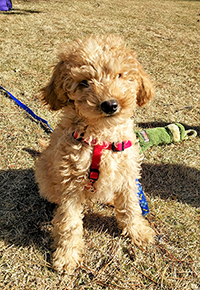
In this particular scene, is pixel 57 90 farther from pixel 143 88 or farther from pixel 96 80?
pixel 143 88

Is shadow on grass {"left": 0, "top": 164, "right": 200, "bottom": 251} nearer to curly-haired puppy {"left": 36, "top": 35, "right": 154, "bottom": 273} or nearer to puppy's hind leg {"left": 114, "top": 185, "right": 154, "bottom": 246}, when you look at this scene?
puppy's hind leg {"left": 114, "top": 185, "right": 154, "bottom": 246}

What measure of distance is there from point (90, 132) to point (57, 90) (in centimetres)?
52

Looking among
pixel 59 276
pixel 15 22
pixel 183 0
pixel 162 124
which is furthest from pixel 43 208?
pixel 183 0

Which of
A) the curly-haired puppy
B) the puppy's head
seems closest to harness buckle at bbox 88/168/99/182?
the curly-haired puppy

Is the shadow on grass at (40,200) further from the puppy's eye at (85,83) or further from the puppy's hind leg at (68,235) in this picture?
the puppy's eye at (85,83)

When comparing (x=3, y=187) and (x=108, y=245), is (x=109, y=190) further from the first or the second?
(x=3, y=187)

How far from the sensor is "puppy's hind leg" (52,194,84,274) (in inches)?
97.7

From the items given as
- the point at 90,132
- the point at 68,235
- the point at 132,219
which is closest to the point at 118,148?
the point at 90,132

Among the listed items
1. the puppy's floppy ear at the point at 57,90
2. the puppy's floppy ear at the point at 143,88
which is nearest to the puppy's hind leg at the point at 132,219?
the puppy's floppy ear at the point at 143,88

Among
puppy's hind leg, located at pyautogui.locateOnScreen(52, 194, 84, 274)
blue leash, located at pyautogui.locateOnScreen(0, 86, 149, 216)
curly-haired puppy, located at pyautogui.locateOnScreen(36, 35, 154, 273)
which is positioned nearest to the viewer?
curly-haired puppy, located at pyautogui.locateOnScreen(36, 35, 154, 273)

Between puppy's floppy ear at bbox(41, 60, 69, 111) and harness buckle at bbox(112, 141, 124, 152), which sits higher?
puppy's floppy ear at bbox(41, 60, 69, 111)

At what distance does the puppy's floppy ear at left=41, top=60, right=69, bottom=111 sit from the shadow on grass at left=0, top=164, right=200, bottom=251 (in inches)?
59.1

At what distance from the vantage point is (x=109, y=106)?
1874 millimetres

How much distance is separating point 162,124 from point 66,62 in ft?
9.34
